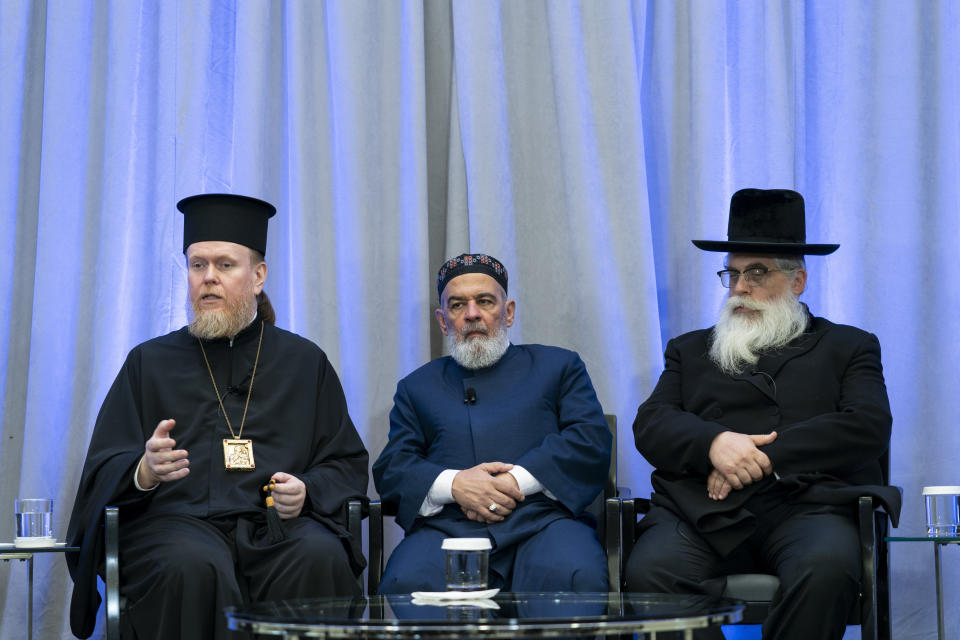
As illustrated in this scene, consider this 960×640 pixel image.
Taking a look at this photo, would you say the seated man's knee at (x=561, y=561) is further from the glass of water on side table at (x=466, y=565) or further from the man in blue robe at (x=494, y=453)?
the glass of water on side table at (x=466, y=565)

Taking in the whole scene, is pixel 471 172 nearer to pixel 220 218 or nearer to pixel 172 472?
pixel 220 218

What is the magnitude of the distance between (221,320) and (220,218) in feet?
1.29

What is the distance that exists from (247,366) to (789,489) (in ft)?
6.66

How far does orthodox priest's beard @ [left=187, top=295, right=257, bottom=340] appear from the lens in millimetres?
4320

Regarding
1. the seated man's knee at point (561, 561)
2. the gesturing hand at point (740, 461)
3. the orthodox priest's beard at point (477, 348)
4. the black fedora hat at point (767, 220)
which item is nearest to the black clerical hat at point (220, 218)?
the orthodox priest's beard at point (477, 348)

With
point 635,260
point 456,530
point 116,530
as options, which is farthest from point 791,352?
point 116,530

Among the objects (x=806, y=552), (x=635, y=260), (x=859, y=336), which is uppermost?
(x=635, y=260)

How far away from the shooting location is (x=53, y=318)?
15.9 ft

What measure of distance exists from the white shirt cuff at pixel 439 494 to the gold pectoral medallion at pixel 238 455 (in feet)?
2.11

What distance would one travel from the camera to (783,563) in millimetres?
3693

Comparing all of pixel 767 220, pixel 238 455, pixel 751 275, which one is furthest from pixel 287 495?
pixel 767 220

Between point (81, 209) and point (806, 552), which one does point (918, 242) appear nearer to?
point (806, 552)

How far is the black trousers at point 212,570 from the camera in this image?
3.58 m

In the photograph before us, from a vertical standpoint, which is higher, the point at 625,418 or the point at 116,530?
the point at 625,418
